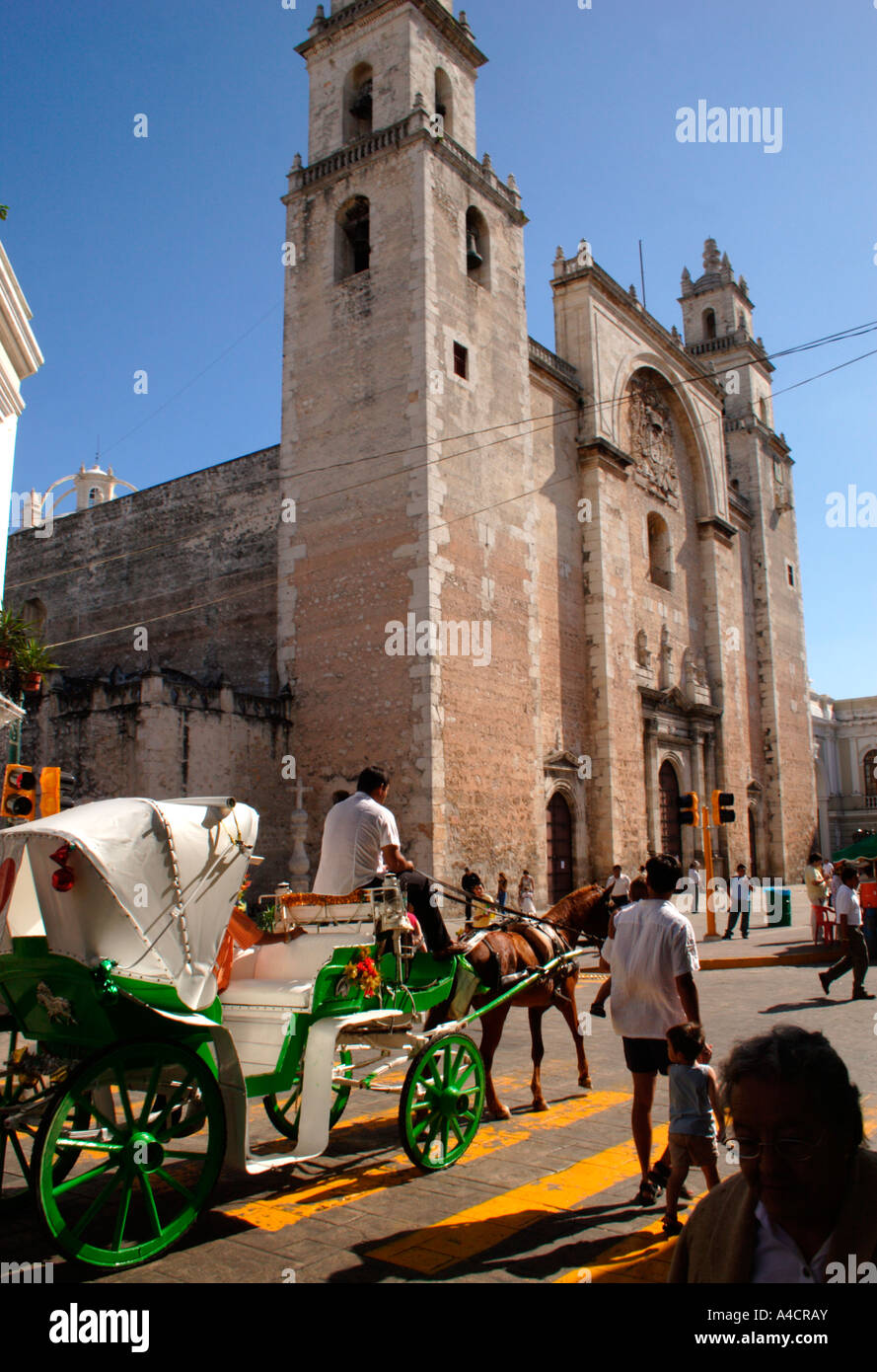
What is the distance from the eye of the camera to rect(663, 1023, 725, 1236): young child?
3.98 m

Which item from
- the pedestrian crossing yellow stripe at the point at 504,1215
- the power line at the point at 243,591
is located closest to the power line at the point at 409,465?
the power line at the point at 243,591

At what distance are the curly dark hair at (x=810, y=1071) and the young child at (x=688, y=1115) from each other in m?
2.19

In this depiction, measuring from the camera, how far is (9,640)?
11172mm

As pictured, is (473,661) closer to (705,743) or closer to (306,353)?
(306,353)

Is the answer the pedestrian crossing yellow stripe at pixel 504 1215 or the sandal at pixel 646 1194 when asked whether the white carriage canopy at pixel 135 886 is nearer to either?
the pedestrian crossing yellow stripe at pixel 504 1215

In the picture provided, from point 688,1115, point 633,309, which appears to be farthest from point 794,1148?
point 633,309

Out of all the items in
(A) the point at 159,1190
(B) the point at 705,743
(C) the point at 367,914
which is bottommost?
(A) the point at 159,1190

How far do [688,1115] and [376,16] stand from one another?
2343cm

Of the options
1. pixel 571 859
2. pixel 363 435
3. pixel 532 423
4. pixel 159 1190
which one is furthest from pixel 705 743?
pixel 159 1190

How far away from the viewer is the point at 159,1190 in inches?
185

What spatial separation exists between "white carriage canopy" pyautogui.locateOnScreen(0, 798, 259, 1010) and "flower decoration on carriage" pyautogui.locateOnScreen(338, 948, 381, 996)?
2.55 feet

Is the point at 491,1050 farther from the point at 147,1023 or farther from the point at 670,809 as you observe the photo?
the point at 670,809
